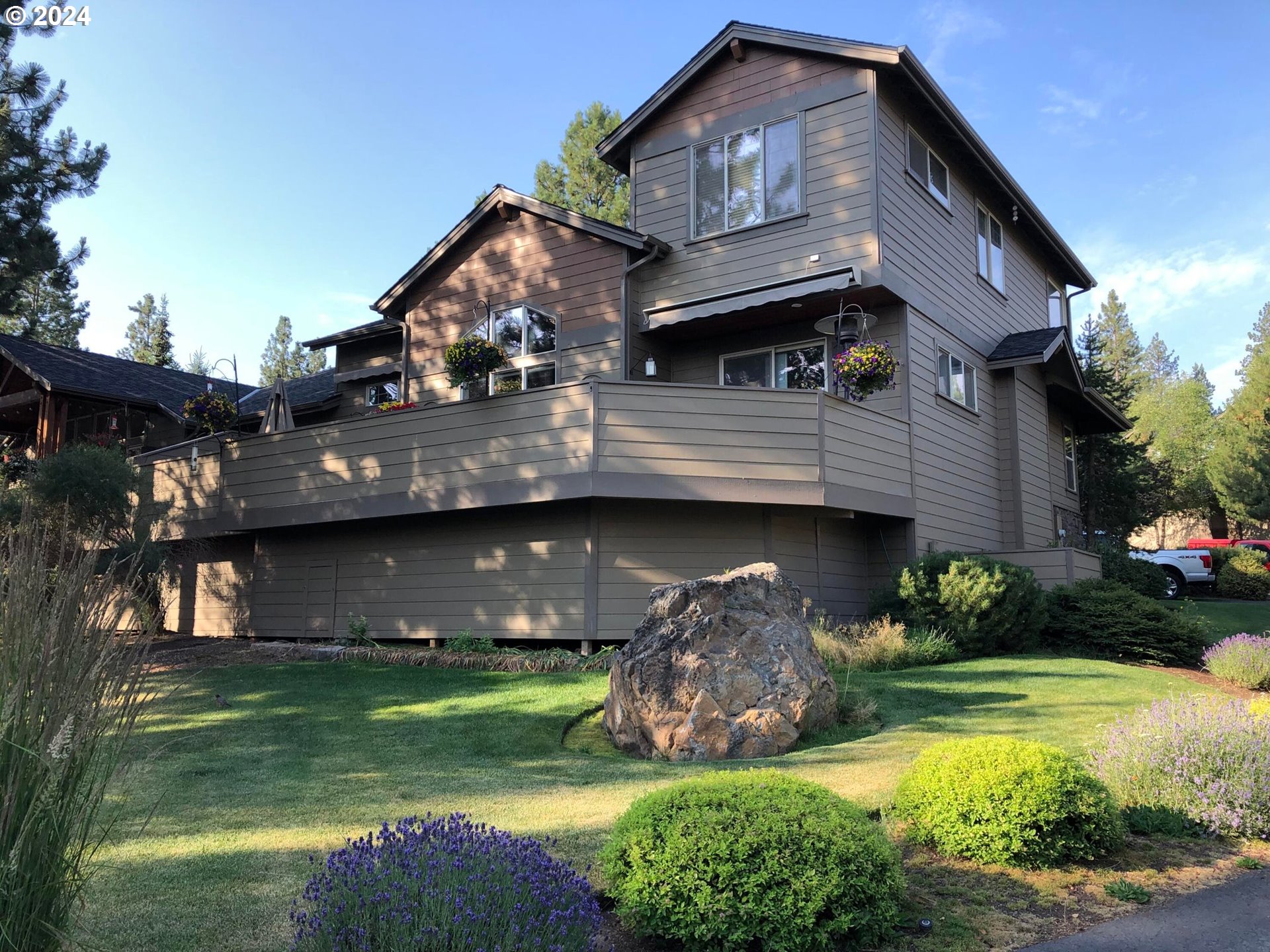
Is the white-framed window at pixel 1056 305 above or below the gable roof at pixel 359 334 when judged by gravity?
above

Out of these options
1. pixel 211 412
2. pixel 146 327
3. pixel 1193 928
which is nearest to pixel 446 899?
pixel 1193 928

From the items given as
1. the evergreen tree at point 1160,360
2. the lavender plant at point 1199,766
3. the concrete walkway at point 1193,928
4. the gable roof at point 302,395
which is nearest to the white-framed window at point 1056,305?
the gable roof at point 302,395

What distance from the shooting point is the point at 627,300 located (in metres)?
15.5

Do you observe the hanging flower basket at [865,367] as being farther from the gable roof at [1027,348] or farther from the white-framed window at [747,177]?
the gable roof at [1027,348]

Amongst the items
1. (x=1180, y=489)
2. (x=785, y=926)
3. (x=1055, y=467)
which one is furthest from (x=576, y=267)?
(x=1180, y=489)

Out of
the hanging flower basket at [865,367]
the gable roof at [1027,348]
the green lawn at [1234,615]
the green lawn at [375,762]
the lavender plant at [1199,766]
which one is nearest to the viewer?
the green lawn at [375,762]

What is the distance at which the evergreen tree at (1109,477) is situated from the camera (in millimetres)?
26172

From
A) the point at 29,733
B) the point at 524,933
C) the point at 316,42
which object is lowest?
the point at 524,933

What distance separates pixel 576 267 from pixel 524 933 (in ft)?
45.4

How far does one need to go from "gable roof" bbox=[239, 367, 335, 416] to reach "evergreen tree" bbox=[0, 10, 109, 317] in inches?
279

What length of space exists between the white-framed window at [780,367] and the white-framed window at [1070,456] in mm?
9800

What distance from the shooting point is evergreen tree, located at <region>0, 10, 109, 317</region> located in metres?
13.6

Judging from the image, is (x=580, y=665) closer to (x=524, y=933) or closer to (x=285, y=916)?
(x=285, y=916)

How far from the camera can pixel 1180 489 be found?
145 ft
